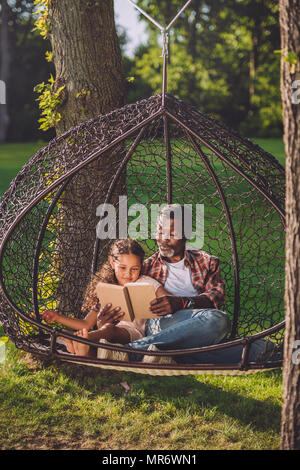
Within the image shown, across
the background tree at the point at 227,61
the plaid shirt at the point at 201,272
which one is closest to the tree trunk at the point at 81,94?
the plaid shirt at the point at 201,272

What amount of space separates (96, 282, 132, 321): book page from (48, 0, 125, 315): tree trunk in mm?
560

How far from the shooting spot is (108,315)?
9.82 feet

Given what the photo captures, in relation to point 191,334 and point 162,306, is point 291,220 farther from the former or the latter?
point 162,306

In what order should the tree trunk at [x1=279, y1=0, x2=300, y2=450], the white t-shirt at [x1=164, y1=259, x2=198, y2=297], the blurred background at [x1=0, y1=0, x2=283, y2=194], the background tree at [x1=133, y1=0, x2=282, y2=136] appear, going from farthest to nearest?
the background tree at [x1=133, y1=0, x2=282, y2=136], the blurred background at [x1=0, y1=0, x2=283, y2=194], the white t-shirt at [x1=164, y1=259, x2=198, y2=297], the tree trunk at [x1=279, y1=0, x2=300, y2=450]

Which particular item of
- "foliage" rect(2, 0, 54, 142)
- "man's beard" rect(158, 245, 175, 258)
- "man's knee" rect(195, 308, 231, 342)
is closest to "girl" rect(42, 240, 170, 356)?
"man's beard" rect(158, 245, 175, 258)

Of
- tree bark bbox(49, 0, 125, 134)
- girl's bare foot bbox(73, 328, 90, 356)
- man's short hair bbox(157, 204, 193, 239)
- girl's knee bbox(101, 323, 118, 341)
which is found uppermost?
tree bark bbox(49, 0, 125, 134)

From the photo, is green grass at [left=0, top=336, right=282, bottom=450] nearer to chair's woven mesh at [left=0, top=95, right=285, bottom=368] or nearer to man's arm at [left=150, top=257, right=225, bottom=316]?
chair's woven mesh at [left=0, top=95, right=285, bottom=368]

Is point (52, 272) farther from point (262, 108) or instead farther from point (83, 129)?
point (262, 108)

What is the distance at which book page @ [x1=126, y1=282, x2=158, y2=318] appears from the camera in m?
2.87

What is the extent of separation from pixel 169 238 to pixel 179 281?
0.26 meters

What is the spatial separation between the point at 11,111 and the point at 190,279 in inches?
697

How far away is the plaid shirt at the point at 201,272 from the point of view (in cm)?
309

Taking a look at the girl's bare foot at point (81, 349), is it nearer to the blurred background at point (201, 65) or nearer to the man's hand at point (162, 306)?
the man's hand at point (162, 306)

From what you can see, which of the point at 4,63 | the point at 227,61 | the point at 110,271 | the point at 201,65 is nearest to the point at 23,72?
the point at 4,63
